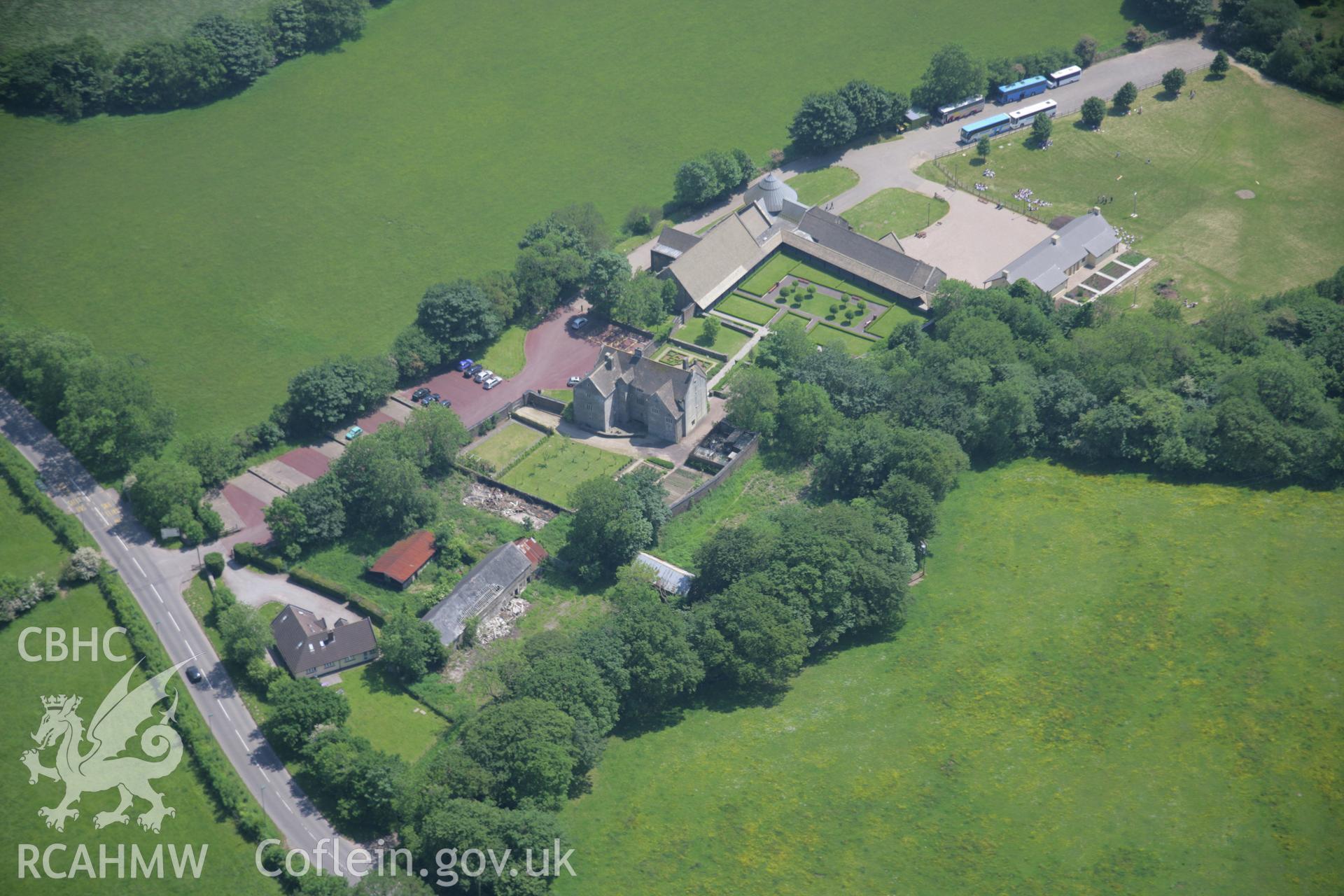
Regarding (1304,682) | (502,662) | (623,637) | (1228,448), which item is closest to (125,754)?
(502,662)

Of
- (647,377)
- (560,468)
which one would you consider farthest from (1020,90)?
(560,468)

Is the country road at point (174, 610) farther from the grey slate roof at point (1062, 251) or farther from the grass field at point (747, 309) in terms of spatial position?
the grey slate roof at point (1062, 251)

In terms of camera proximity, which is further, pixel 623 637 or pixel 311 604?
pixel 311 604

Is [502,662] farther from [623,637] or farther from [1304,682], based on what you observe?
[1304,682]

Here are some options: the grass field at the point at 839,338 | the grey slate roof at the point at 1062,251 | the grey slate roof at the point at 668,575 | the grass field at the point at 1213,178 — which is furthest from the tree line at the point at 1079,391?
the grey slate roof at the point at 668,575

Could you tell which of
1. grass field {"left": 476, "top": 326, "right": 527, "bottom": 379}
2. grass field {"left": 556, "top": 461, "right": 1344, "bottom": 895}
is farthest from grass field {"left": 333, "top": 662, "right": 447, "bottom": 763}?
grass field {"left": 476, "top": 326, "right": 527, "bottom": 379}

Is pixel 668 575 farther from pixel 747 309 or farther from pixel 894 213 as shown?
pixel 894 213

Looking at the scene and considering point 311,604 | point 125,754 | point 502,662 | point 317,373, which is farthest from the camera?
point 317,373
